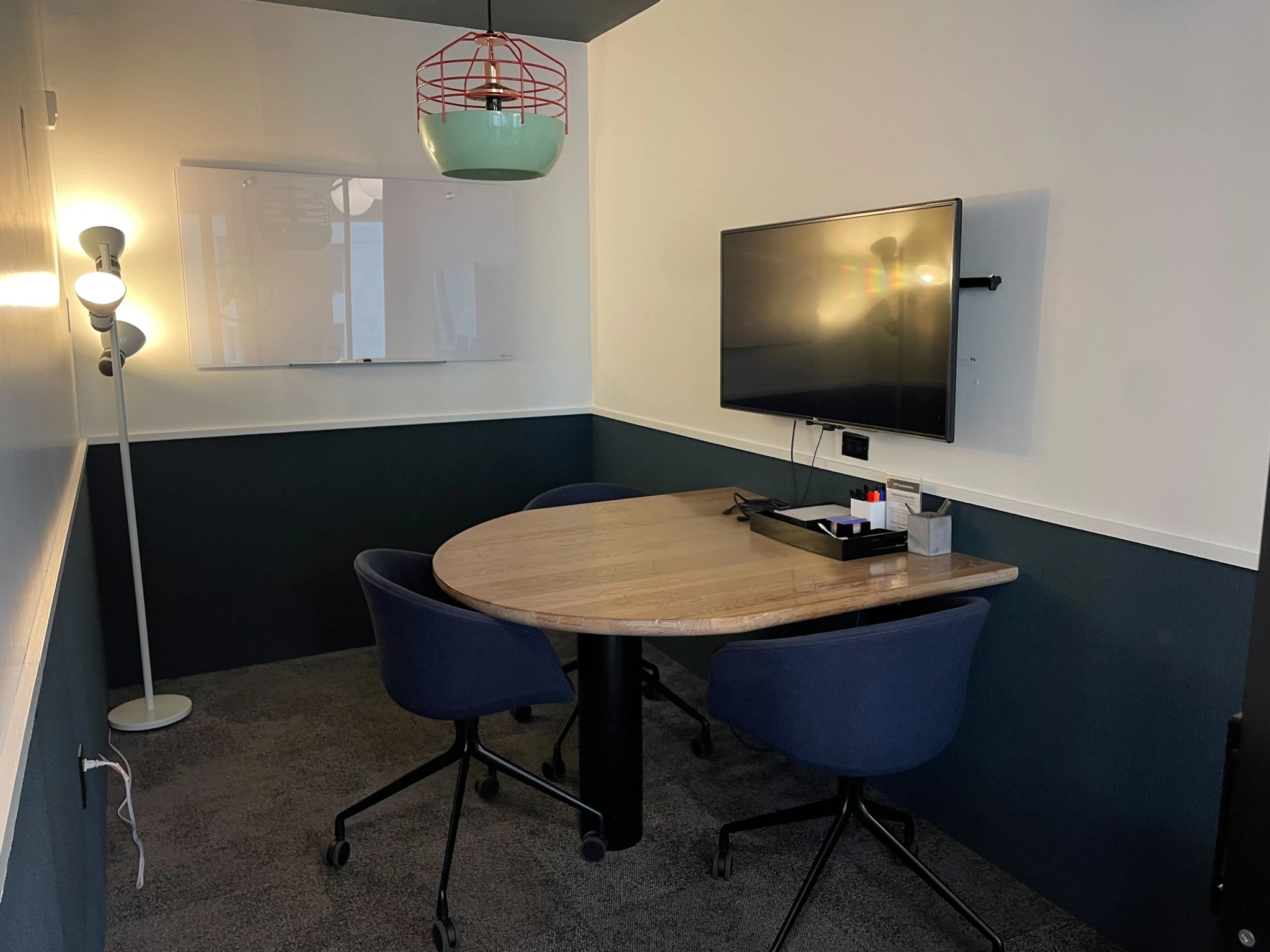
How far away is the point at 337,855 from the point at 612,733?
0.81m

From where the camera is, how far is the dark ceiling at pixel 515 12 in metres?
3.89

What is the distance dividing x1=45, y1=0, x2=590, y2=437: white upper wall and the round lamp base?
1.07 m

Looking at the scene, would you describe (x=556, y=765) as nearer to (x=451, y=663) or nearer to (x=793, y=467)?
(x=451, y=663)

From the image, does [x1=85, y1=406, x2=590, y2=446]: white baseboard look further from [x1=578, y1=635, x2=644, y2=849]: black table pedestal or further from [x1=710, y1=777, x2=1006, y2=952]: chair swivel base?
[x1=710, y1=777, x2=1006, y2=952]: chair swivel base

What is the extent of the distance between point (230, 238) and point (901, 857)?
3.37 m

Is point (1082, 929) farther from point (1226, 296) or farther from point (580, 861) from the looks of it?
point (1226, 296)

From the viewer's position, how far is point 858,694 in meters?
2.09

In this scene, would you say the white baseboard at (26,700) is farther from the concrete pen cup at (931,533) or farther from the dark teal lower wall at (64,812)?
the concrete pen cup at (931,533)

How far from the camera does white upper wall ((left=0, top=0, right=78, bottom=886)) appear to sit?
3.80ft

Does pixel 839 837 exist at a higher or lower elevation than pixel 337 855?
higher

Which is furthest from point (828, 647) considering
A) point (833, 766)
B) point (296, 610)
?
point (296, 610)

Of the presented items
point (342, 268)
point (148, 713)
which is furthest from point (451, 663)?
point (342, 268)

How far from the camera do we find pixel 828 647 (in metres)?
2.06

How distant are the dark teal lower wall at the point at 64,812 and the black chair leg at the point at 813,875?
1.44m
